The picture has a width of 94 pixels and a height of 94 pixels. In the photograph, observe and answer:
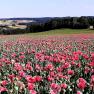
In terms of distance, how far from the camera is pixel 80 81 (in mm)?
5016

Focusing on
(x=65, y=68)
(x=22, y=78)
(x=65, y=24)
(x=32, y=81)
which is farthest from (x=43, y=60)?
(x=65, y=24)

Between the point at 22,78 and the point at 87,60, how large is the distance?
306cm

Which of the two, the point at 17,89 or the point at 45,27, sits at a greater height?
the point at 17,89

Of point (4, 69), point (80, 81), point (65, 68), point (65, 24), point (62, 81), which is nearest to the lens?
point (80, 81)

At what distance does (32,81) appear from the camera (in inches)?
204

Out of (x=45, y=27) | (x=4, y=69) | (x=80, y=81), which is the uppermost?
(x=80, y=81)

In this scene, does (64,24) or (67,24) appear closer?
(67,24)

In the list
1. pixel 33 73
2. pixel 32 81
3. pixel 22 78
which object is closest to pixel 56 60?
pixel 33 73

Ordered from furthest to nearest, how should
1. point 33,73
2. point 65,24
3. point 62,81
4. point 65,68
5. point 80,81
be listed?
1. point 65,24
2. point 33,73
3. point 65,68
4. point 62,81
5. point 80,81

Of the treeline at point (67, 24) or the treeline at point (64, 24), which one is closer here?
the treeline at point (67, 24)

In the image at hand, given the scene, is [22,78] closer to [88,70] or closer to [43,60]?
[88,70]

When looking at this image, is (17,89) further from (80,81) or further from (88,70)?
(88,70)

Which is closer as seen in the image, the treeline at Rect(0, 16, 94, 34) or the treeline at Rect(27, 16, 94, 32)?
the treeline at Rect(27, 16, 94, 32)

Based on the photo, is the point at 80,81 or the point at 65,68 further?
the point at 65,68
